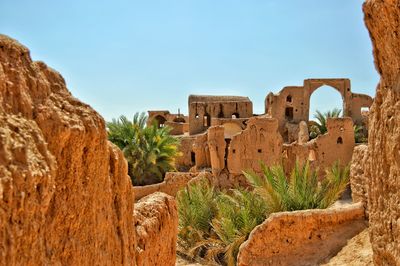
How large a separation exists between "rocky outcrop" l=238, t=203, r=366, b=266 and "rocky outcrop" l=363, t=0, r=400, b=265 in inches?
157

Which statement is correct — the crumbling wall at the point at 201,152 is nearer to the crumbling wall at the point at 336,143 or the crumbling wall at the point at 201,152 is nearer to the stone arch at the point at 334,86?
the crumbling wall at the point at 336,143

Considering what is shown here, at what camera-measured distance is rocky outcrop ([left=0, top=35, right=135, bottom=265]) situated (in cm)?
283

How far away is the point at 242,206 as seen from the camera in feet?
47.4

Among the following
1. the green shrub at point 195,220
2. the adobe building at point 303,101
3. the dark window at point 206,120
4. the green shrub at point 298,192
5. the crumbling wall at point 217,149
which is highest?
the adobe building at point 303,101

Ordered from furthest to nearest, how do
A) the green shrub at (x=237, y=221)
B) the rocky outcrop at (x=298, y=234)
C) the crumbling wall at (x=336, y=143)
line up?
the crumbling wall at (x=336, y=143), the green shrub at (x=237, y=221), the rocky outcrop at (x=298, y=234)

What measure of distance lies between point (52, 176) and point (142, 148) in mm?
19366

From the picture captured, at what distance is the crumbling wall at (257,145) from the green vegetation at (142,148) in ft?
14.2

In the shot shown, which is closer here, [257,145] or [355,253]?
[355,253]

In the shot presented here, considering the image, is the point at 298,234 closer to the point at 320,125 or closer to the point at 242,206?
the point at 242,206

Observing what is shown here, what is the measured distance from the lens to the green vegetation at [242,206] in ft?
43.2

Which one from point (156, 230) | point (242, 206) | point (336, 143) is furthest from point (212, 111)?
point (156, 230)

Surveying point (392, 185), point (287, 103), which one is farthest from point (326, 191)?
point (287, 103)

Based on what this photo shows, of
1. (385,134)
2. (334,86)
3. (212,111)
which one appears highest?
(334,86)

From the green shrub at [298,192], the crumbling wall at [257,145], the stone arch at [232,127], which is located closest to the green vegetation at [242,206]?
the green shrub at [298,192]
